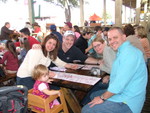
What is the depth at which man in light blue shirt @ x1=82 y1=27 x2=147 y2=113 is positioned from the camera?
143 centimetres

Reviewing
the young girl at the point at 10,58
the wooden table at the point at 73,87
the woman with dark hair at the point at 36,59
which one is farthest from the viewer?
the young girl at the point at 10,58

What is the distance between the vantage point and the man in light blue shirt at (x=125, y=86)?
56.1 inches

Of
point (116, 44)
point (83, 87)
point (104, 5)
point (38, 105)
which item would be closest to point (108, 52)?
point (116, 44)

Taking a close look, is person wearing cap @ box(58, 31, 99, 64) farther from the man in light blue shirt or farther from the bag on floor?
the bag on floor

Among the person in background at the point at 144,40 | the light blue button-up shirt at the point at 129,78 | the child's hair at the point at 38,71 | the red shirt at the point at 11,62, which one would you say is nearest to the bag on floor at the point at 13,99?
the child's hair at the point at 38,71

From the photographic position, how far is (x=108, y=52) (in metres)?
2.18

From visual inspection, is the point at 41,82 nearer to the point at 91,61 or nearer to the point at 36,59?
the point at 36,59

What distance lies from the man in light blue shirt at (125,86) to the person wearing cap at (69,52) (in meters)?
1.27

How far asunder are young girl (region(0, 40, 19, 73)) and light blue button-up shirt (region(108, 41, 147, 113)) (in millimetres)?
2531

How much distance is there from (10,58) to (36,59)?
1492 millimetres

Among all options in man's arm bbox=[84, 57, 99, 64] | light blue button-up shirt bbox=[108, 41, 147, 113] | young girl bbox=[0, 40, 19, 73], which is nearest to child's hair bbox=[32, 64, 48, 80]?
light blue button-up shirt bbox=[108, 41, 147, 113]

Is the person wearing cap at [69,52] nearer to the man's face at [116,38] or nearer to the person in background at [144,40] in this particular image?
the man's face at [116,38]

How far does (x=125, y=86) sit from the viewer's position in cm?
150

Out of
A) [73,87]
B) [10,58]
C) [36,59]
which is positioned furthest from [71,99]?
[10,58]
